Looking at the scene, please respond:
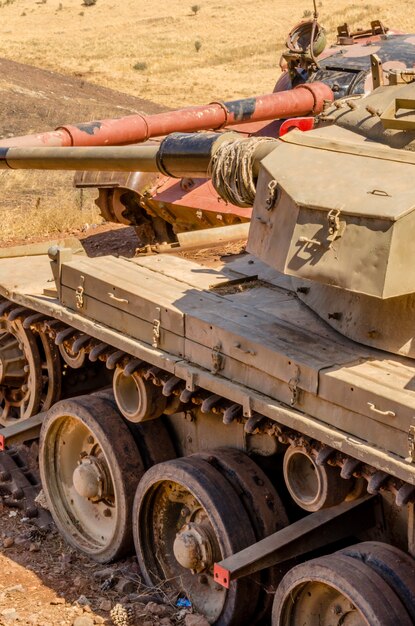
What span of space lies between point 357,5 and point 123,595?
4053 centimetres

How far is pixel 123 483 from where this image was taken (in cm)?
775

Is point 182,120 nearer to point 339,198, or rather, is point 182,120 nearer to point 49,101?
point 339,198

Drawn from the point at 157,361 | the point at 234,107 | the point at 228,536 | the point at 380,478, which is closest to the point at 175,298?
the point at 157,361

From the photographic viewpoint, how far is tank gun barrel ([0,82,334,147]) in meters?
9.41

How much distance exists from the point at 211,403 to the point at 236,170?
4.58 ft

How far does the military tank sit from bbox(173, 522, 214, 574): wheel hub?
1 centimetres

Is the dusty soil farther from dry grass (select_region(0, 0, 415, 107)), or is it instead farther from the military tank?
the military tank

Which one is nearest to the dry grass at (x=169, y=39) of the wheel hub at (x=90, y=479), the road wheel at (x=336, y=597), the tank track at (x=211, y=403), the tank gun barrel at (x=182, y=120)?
the tank gun barrel at (x=182, y=120)

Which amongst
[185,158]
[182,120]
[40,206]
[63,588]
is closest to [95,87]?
[40,206]

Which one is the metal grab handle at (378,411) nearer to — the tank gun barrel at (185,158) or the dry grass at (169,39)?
the tank gun barrel at (185,158)

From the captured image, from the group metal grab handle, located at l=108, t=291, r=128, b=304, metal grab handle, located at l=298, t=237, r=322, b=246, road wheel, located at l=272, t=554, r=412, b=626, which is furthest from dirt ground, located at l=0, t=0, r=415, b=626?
metal grab handle, located at l=298, t=237, r=322, b=246

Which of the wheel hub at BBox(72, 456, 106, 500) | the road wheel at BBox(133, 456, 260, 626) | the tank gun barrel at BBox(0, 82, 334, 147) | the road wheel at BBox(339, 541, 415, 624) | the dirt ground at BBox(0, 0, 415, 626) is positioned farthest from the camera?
the tank gun barrel at BBox(0, 82, 334, 147)

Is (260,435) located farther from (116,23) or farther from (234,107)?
(116,23)

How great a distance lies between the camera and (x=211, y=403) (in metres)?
6.91
